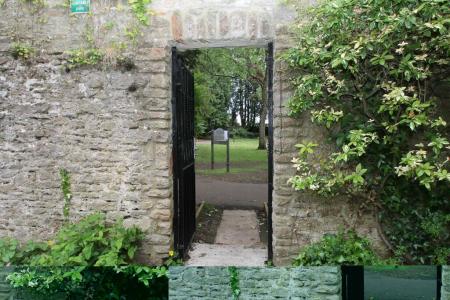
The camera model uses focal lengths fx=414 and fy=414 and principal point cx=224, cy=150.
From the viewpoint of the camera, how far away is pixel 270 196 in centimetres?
443

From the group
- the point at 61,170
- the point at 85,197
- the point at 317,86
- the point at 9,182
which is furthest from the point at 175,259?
the point at 317,86

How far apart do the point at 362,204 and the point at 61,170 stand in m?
3.24

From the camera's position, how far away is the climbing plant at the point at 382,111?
3680 mm

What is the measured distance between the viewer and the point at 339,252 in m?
4.06

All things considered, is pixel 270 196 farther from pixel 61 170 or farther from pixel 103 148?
pixel 61 170

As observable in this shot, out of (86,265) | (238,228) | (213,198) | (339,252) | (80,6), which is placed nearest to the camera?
(86,265)

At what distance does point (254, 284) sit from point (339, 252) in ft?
6.72

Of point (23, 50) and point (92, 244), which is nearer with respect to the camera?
point (92, 244)

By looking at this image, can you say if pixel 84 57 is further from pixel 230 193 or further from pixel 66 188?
pixel 230 193

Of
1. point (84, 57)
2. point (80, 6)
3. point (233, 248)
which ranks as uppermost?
point (80, 6)

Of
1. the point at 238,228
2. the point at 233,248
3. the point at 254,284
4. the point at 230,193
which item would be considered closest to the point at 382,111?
the point at 254,284

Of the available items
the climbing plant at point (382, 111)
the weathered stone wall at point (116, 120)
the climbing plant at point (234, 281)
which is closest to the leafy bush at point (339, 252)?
the weathered stone wall at point (116, 120)

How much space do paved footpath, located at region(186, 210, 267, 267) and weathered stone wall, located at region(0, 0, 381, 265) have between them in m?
0.55

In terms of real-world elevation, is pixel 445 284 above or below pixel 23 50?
below
